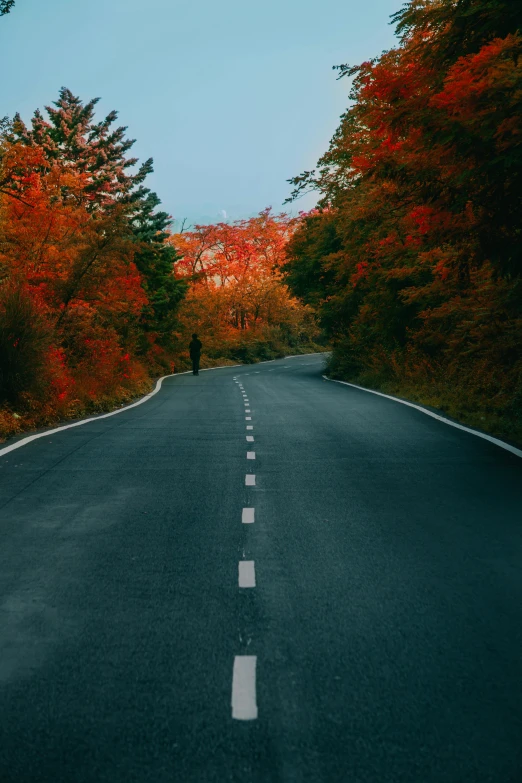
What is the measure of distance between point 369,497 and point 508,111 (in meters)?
4.79

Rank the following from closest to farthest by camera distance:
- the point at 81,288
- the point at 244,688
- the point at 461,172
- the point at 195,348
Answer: the point at 244,688
the point at 461,172
the point at 81,288
the point at 195,348

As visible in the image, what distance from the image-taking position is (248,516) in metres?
8.05

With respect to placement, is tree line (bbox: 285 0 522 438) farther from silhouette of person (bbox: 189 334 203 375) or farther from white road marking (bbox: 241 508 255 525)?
silhouette of person (bbox: 189 334 203 375)

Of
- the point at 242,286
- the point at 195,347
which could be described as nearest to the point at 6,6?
the point at 195,347

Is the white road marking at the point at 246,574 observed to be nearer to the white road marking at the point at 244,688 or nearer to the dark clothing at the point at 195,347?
the white road marking at the point at 244,688

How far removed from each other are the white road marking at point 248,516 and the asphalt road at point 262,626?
0.11 feet

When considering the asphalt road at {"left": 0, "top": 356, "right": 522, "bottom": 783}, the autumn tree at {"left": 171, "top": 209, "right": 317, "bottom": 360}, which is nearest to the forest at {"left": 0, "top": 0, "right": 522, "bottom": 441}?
the asphalt road at {"left": 0, "top": 356, "right": 522, "bottom": 783}

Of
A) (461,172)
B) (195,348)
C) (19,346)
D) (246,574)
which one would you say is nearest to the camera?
(246,574)

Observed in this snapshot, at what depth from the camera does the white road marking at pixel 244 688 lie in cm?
374

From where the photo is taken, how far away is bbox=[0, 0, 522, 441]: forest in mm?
10984

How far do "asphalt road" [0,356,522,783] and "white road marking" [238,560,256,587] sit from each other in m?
0.04

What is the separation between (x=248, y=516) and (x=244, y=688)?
4057 millimetres

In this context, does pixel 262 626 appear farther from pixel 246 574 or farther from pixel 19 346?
pixel 19 346

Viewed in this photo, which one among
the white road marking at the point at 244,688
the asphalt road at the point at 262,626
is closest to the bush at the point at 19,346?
the asphalt road at the point at 262,626
